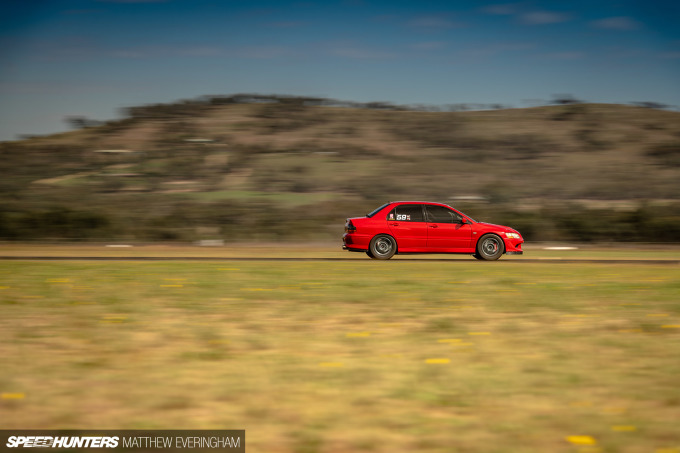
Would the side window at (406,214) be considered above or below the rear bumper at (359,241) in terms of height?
above

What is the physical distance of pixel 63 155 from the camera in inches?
1705

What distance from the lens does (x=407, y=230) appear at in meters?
18.4

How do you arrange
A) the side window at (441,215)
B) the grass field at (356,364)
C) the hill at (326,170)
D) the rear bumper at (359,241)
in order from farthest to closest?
the hill at (326,170) < the side window at (441,215) < the rear bumper at (359,241) < the grass field at (356,364)

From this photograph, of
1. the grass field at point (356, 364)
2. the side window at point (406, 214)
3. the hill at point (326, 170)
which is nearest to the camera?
the grass field at point (356, 364)

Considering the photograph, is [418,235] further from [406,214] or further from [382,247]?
[382,247]

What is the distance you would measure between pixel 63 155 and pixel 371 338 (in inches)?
1597

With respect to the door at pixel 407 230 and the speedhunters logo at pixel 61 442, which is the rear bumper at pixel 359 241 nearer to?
the door at pixel 407 230

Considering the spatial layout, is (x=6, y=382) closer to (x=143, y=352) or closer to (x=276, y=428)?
(x=143, y=352)

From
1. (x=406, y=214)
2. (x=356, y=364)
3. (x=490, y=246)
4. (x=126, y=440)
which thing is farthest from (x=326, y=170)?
(x=126, y=440)

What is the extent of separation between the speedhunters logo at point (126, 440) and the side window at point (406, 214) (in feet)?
47.4

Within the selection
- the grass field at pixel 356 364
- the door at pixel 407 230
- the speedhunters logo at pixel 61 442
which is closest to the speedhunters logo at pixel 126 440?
the speedhunters logo at pixel 61 442

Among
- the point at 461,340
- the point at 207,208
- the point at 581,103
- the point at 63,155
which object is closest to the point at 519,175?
the point at 581,103

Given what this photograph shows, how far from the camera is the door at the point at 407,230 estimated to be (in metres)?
18.4

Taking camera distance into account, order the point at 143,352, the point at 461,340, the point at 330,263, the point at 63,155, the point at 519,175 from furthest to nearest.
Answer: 1. the point at 63,155
2. the point at 519,175
3. the point at 330,263
4. the point at 461,340
5. the point at 143,352
